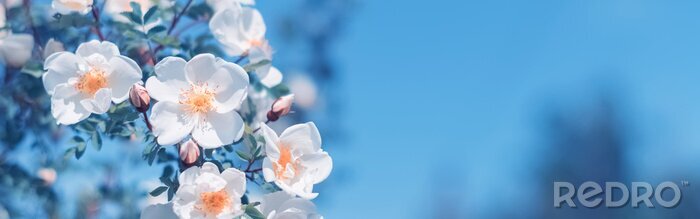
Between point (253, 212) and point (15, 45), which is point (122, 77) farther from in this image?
point (15, 45)

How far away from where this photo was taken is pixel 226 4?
1.43 m

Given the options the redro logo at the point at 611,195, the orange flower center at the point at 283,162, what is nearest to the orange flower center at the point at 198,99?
the orange flower center at the point at 283,162

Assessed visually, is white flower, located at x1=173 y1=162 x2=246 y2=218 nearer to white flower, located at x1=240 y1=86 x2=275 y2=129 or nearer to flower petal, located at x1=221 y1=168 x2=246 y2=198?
flower petal, located at x1=221 y1=168 x2=246 y2=198

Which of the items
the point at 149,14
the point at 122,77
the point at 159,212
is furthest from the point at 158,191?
the point at 149,14

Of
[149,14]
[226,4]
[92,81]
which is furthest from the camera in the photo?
[226,4]

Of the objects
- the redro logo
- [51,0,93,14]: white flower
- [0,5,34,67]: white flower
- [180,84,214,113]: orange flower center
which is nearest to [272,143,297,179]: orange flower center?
[180,84,214,113]: orange flower center

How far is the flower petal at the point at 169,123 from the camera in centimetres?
104

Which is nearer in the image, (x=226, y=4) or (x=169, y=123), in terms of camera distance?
(x=169, y=123)

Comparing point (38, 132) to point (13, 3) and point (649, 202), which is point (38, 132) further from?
point (649, 202)

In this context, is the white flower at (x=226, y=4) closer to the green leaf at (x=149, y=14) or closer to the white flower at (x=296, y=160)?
the green leaf at (x=149, y=14)

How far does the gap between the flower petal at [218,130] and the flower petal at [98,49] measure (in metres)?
0.18

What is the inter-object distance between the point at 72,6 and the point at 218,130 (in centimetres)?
41

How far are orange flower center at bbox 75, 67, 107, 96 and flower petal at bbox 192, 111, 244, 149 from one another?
16 cm

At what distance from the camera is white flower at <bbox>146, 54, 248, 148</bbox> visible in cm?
104
